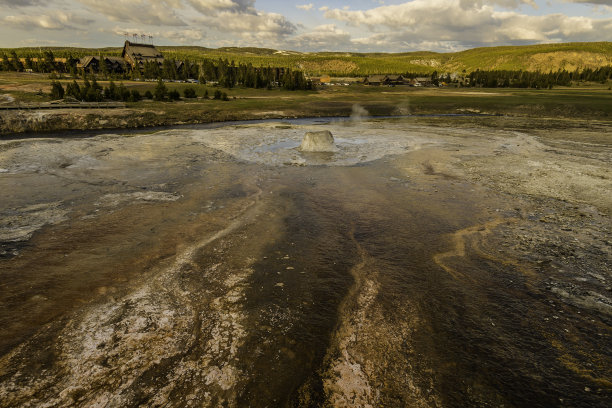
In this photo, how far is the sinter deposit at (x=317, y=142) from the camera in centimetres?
1922

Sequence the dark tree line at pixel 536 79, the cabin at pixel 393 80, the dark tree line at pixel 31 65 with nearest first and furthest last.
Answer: the dark tree line at pixel 31 65
the dark tree line at pixel 536 79
the cabin at pixel 393 80

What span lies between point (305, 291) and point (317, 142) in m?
14.0

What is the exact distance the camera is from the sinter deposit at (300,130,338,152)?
63.1 feet

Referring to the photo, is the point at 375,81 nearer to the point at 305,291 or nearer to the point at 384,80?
the point at 384,80

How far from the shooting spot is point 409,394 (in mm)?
4328

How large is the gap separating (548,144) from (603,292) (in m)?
19.0

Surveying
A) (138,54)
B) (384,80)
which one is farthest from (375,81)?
(138,54)

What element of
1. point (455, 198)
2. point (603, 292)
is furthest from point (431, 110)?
point (603, 292)

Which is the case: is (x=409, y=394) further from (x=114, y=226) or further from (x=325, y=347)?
(x=114, y=226)

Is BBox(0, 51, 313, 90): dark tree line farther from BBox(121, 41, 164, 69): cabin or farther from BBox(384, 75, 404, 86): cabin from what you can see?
BBox(384, 75, 404, 86): cabin

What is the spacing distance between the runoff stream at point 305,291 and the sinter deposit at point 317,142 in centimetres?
599

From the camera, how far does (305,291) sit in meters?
6.52

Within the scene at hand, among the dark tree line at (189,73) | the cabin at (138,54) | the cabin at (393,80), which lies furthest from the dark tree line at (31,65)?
the cabin at (393,80)

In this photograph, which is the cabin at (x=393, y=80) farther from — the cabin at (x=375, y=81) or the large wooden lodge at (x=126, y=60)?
the large wooden lodge at (x=126, y=60)
